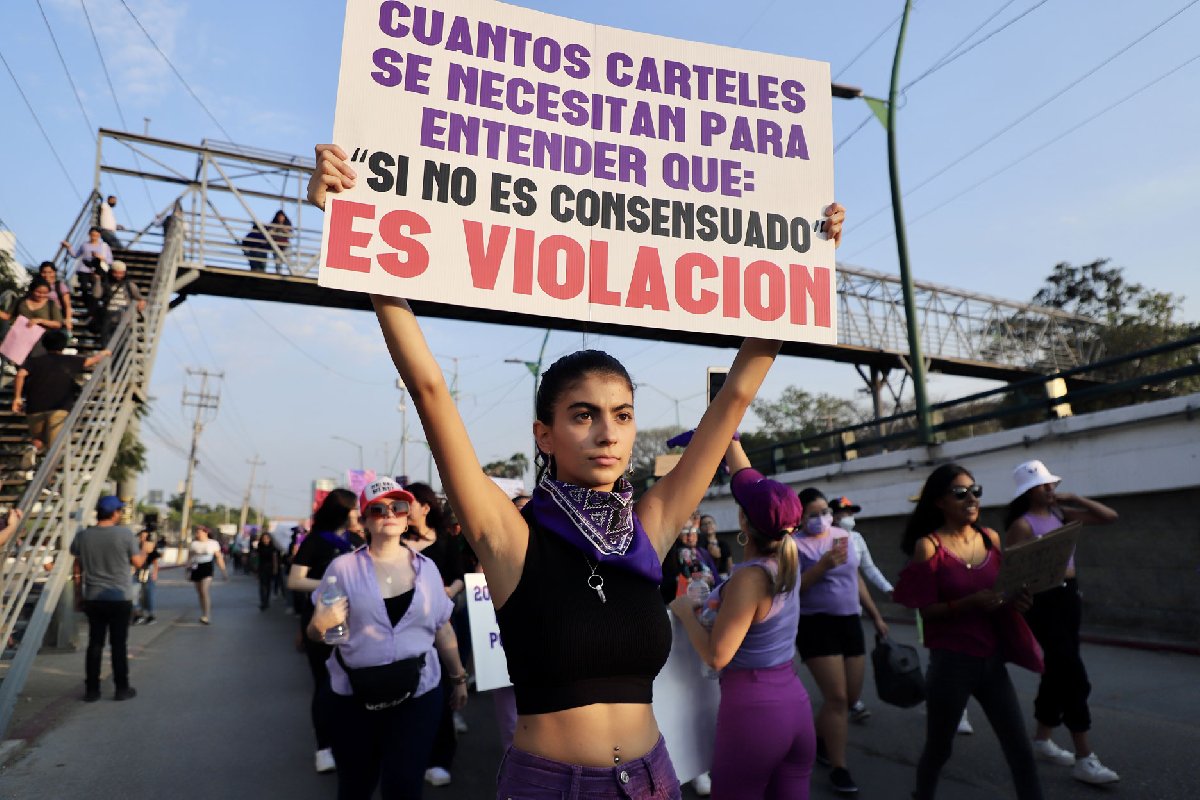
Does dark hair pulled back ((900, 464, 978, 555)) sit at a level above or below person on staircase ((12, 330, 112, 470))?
below

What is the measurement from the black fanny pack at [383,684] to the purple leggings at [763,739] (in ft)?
4.54

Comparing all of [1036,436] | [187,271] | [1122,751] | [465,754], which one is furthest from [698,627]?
[187,271]

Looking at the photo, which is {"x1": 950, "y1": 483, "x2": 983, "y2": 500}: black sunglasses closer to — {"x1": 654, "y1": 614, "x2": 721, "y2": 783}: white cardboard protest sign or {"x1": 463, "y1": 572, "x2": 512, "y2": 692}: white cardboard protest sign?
{"x1": 654, "y1": 614, "x2": 721, "y2": 783}: white cardboard protest sign

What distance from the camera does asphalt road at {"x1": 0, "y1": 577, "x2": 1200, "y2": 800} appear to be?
5156 millimetres

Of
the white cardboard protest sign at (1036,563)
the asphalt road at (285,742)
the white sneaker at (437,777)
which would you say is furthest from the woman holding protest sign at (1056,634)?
the white sneaker at (437,777)

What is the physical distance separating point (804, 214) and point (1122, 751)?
5.07 metres

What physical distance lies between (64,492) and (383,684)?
651 centimetres

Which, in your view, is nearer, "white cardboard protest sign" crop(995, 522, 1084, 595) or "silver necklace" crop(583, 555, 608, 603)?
"silver necklace" crop(583, 555, 608, 603)

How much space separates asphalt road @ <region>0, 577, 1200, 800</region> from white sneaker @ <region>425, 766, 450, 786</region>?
0.06 m

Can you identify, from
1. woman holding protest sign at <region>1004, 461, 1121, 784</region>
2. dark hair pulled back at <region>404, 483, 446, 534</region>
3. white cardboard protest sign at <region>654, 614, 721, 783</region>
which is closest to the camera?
white cardboard protest sign at <region>654, 614, 721, 783</region>

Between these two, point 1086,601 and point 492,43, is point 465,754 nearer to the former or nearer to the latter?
point 492,43

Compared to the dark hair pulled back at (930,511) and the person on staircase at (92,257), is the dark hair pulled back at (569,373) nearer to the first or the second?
the dark hair pulled back at (930,511)

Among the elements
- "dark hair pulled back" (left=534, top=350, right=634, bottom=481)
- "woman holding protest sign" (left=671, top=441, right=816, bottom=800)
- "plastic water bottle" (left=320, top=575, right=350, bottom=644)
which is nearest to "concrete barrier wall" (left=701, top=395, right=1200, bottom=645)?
"woman holding protest sign" (left=671, top=441, right=816, bottom=800)

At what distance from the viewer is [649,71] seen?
2547 mm
